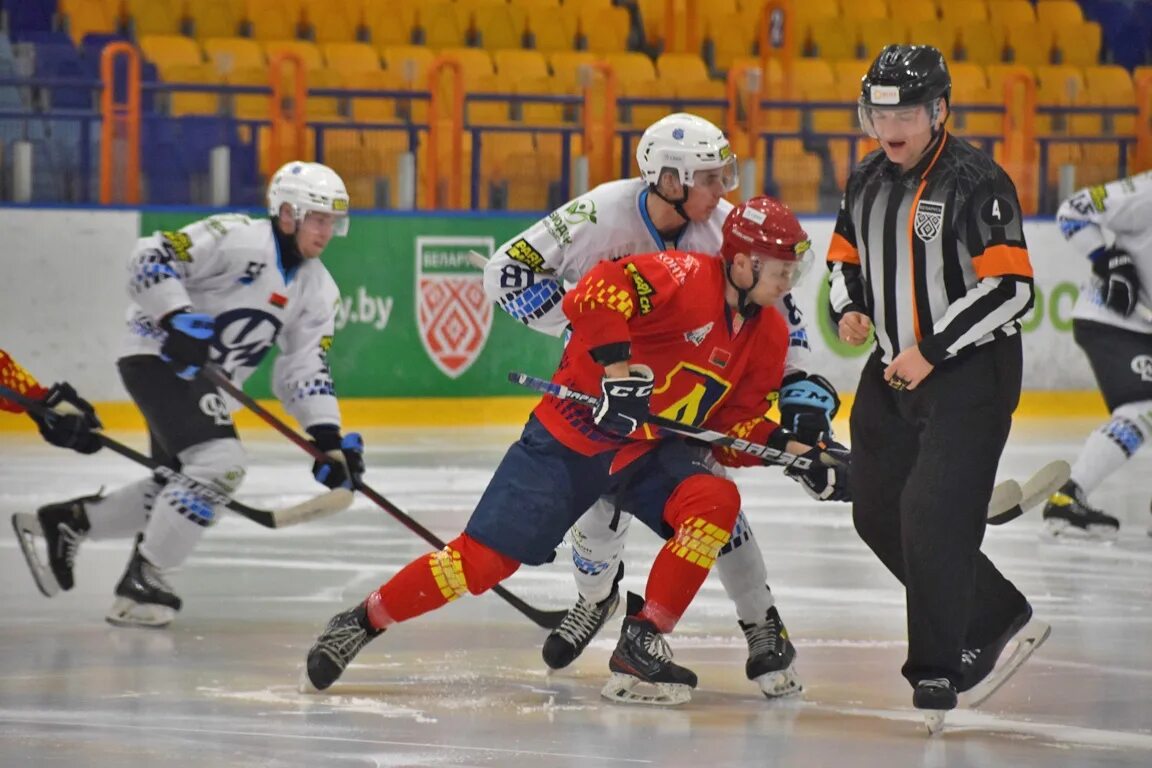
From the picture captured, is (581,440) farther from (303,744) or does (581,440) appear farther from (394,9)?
(394,9)

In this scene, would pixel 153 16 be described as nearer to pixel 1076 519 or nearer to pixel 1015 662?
pixel 1076 519

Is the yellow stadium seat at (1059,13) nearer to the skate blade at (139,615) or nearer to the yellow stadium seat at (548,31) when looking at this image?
the yellow stadium seat at (548,31)

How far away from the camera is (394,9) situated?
11.6 meters

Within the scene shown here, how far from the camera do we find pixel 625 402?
4066 mm

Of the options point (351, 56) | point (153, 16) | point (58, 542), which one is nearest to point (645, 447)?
point (58, 542)

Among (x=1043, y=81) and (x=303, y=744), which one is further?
(x=1043, y=81)

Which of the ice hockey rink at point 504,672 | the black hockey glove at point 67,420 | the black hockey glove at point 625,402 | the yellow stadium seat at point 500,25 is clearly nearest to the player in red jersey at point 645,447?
the black hockey glove at point 625,402

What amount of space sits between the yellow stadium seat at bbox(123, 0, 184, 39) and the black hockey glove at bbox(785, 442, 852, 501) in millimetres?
7336

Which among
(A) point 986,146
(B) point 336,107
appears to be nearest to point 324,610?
(B) point 336,107

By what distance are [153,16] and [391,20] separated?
1391 millimetres

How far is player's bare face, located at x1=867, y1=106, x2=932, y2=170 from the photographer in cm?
381

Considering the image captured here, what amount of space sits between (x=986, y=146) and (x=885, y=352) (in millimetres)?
6846

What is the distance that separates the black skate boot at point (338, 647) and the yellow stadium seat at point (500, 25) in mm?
7892

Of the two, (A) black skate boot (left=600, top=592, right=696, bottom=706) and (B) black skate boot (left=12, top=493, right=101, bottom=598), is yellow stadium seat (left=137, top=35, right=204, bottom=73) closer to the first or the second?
(B) black skate boot (left=12, top=493, right=101, bottom=598)
